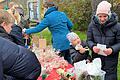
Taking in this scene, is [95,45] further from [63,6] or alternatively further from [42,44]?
[63,6]

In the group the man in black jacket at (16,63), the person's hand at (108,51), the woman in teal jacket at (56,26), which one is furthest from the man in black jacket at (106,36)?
the man in black jacket at (16,63)

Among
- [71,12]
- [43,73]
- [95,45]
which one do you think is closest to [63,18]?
[95,45]

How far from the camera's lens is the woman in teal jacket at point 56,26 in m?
6.69

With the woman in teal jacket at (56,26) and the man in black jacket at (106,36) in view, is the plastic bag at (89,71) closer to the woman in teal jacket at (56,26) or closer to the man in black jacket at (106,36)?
the man in black jacket at (106,36)

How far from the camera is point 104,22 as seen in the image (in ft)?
16.3

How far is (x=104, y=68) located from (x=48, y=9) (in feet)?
6.54

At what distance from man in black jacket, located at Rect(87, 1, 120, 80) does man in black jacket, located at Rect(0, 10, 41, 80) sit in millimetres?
1884

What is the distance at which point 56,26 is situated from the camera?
6.81 m

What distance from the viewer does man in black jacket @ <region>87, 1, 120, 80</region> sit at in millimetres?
4965

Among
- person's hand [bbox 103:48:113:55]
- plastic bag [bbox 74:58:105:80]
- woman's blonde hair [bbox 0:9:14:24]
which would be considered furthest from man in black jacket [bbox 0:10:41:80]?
person's hand [bbox 103:48:113:55]

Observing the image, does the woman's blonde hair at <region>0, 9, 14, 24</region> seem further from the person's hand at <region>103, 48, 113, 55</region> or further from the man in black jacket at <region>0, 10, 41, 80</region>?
the person's hand at <region>103, 48, 113, 55</region>

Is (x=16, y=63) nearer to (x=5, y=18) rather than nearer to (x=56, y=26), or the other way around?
(x=5, y=18)

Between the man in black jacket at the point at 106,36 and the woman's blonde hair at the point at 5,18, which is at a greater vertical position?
the woman's blonde hair at the point at 5,18

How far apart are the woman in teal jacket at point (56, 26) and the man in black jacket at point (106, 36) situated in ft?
5.12
